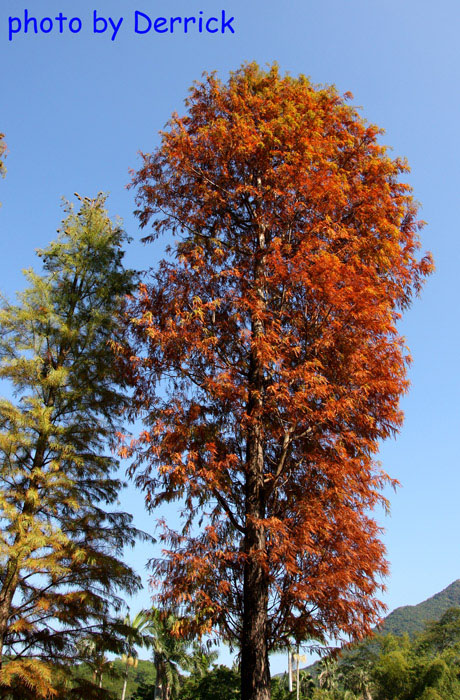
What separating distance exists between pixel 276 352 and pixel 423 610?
140m

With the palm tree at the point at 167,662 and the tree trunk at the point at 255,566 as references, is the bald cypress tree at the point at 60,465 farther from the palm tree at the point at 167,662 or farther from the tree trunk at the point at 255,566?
the palm tree at the point at 167,662

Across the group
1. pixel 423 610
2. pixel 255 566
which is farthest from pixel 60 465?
pixel 423 610

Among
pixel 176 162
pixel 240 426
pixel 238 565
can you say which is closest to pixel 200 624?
pixel 238 565

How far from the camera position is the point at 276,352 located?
24.2ft

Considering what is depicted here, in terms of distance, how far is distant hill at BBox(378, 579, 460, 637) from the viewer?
115588 mm

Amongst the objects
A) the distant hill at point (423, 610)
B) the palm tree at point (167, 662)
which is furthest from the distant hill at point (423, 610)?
the palm tree at point (167, 662)

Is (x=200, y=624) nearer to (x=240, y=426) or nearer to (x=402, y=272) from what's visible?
(x=240, y=426)

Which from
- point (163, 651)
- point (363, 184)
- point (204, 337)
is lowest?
point (163, 651)

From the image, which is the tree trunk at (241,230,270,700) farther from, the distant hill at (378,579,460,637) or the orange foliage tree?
the distant hill at (378,579,460,637)

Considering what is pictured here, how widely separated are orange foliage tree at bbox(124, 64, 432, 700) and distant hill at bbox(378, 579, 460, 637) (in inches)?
4815

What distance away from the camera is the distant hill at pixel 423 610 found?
115588 mm

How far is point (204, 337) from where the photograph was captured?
25.7 feet

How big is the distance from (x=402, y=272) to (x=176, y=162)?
4.30 m

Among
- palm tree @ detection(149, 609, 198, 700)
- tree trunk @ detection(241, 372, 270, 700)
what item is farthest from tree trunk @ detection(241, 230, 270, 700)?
palm tree @ detection(149, 609, 198, 700)
